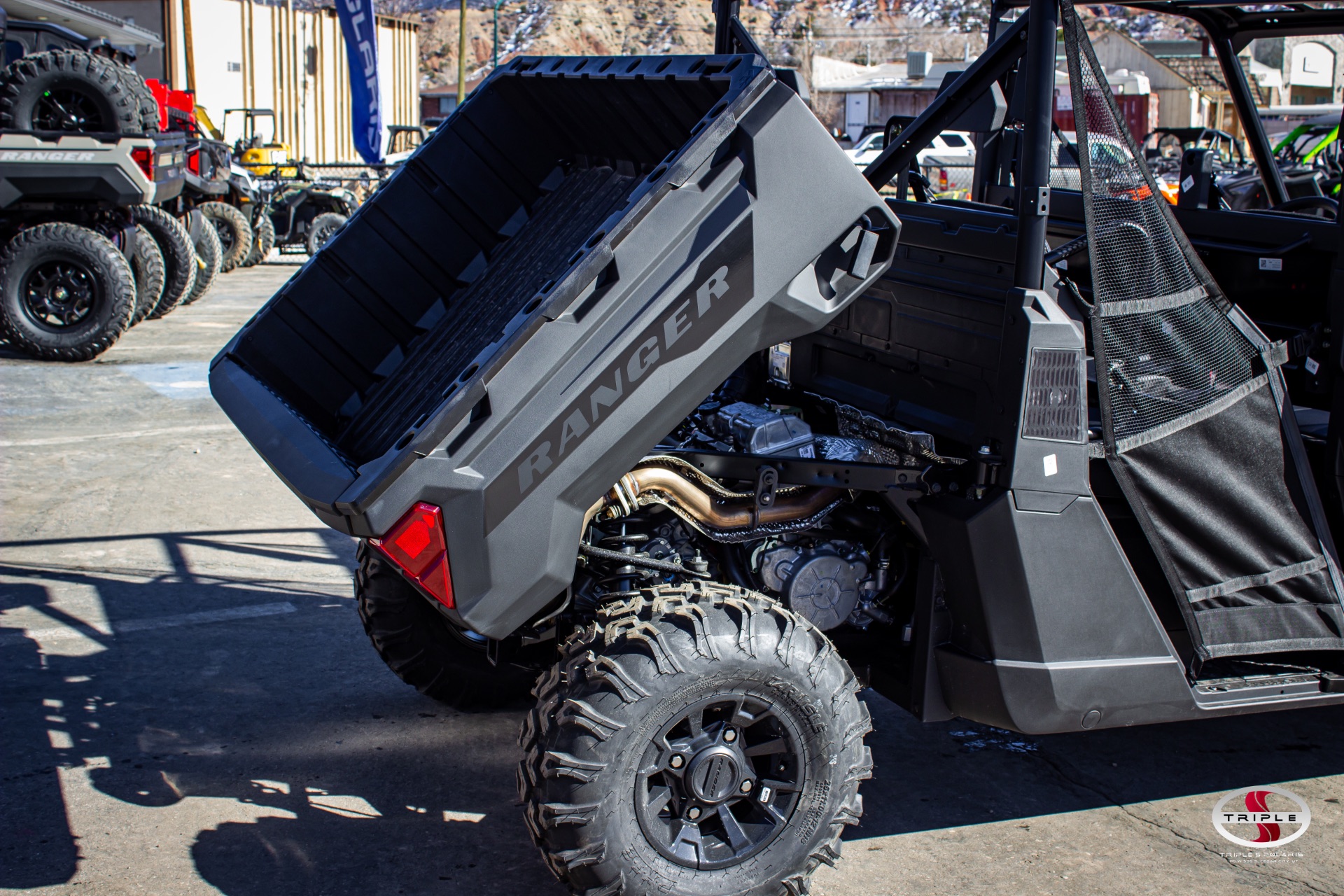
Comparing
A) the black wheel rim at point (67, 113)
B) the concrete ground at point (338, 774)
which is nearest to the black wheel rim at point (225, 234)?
the black wheel rim at point (67, 113)

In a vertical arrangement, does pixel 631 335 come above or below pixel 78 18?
below

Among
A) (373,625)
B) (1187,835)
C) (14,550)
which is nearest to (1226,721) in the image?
(1187,835)

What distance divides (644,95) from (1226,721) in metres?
2.93

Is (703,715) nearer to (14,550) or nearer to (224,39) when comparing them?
(14,550)

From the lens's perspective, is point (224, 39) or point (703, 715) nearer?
point (703, 715)

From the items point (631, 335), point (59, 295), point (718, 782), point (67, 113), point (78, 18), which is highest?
point (78, 18)

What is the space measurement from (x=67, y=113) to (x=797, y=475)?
10615 millimetres

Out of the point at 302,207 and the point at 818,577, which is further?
the point at 302,207

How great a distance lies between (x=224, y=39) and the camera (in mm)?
36031

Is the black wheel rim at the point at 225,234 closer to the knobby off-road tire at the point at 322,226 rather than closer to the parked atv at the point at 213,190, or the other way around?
the parked atv at the point at 213,190

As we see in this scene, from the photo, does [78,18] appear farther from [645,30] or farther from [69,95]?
[645,30]

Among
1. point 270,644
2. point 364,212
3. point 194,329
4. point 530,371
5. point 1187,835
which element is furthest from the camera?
point 194,329

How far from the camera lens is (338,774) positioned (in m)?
3.79

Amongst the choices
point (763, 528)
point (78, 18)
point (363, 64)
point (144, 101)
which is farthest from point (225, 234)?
point (763, 528)
